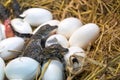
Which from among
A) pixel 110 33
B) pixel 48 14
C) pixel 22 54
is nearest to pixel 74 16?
pixel 48 14

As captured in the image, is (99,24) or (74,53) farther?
(99,24)

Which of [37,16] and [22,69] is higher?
[37,16]

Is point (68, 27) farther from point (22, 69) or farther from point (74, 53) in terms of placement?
point (22, 69)

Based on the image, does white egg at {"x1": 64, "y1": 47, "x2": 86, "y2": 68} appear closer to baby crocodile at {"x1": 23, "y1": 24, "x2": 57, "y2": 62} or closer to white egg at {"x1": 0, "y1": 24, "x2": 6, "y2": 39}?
baby crocodile at {"x1": 23, "y1": 24, "x2": 57, "y2": 62}

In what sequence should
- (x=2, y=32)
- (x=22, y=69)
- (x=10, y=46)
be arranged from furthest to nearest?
(x=2, y=32), (x=10, y=46), (x=22, y=69)

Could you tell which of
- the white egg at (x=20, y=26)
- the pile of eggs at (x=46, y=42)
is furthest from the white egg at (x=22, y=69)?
the white egg at (x=20, y=26)

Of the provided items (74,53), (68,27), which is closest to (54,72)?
(74,53)

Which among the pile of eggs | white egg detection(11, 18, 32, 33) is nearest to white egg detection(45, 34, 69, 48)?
the pile of eggs
